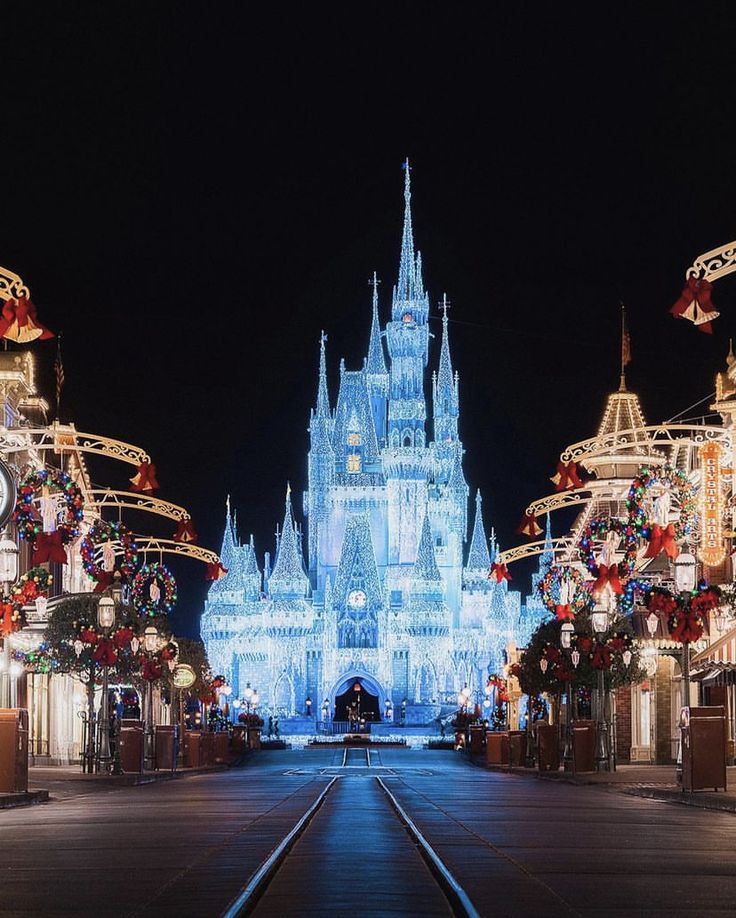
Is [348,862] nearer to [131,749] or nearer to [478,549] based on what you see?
[131,749]

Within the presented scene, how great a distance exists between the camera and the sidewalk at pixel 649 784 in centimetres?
2576

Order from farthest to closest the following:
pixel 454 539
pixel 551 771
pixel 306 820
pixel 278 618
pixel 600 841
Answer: pixel 454 539
pixel 278 618
pixel 551 771
pixel 306 820
pixel 600 841

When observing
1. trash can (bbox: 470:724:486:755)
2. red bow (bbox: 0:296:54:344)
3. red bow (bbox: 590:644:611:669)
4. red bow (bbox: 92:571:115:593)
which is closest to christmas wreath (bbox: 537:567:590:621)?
red bow (bbox: 590:644:611:669)

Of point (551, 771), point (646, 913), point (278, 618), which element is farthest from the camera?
point (278, 618)

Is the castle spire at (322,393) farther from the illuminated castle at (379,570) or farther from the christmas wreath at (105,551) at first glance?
the christmas wreath at (105,551)

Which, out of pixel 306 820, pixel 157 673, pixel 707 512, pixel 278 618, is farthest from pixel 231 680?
pixel 306 820

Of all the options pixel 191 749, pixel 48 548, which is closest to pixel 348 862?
pixel 48 548

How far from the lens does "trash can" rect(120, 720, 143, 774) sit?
43.7m

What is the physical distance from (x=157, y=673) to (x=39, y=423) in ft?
55.4

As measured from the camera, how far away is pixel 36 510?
3859 cm

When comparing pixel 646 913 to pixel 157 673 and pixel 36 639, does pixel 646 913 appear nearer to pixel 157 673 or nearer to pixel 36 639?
pixel 157 673

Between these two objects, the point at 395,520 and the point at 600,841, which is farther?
the point at 395,520

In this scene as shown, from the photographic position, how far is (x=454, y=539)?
15738 cm

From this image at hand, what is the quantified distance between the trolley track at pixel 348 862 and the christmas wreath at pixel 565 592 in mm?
28107
